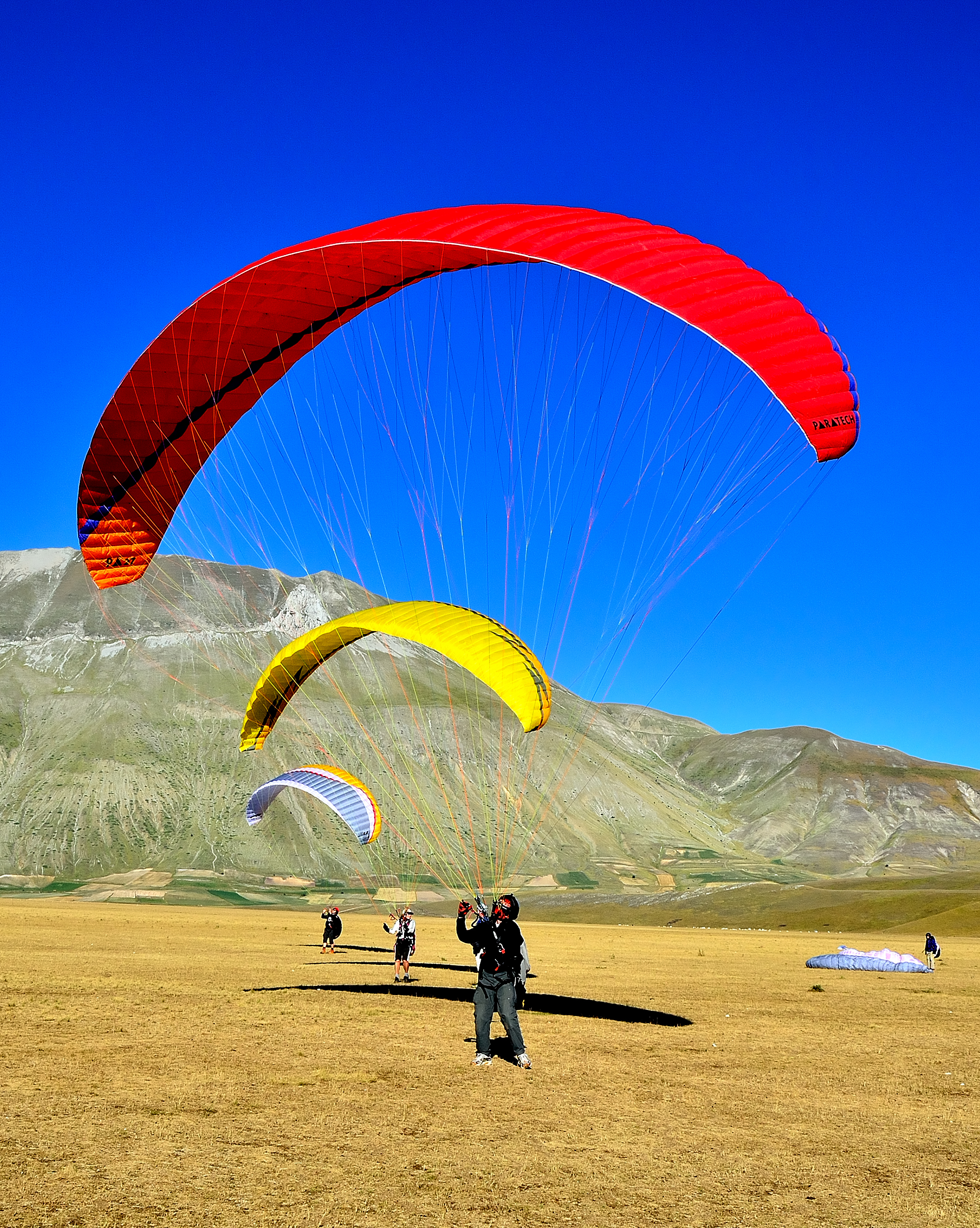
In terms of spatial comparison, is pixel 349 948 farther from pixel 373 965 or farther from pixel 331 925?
pixel 373 965

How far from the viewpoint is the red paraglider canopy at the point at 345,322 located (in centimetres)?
1003

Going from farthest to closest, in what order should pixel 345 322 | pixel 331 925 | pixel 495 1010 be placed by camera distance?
pixel 331 925 → pixel 345 322 → pixel 495 1010

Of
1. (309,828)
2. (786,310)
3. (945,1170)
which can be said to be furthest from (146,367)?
(309,828)

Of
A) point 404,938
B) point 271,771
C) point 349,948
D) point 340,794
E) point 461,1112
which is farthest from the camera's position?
point 271,771

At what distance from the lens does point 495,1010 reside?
11.2 m

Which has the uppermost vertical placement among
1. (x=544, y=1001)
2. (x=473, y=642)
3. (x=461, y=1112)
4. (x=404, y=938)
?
(x=473, y=642)

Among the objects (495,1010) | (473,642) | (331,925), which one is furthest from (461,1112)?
(331,925)

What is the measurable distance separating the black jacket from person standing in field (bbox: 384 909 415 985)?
8334 mm

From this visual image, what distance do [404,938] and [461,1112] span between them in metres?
11.6

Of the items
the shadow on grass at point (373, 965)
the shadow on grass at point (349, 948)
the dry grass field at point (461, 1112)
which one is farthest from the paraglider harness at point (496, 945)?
the shadow on grass at point (349, 948)

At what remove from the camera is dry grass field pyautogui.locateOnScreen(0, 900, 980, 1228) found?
606 centimetres

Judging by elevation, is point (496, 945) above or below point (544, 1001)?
above

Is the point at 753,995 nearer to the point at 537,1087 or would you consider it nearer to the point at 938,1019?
the point at 938,1019

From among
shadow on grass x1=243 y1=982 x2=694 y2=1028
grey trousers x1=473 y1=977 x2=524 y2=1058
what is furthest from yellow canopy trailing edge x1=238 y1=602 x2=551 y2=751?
shadow on grass x1=243 y1=982 x2=694 y2=1028
